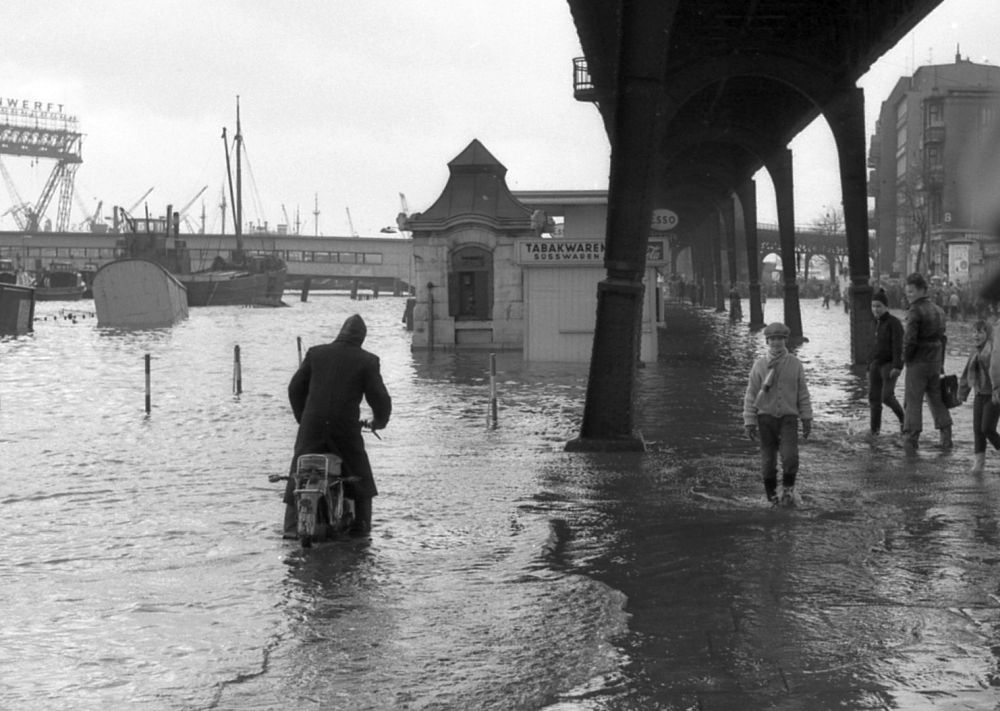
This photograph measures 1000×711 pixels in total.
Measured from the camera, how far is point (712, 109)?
41656 millimetres

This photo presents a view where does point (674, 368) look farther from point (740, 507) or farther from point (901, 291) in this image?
point (901, 291)

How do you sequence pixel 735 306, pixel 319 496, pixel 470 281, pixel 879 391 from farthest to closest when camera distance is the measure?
pixel 735 306
pixel 470 281
pixel 879 391
pixel 319 496

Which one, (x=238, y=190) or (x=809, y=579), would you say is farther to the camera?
(x=238, y=190)

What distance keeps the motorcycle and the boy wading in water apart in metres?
3.45

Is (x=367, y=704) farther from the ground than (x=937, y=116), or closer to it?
closer to it

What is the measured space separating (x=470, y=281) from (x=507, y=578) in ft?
96.1

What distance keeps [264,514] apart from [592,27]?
19.9m

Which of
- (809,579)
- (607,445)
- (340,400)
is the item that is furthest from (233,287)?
(809,579)

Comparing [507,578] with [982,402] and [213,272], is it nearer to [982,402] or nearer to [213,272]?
[982,402]

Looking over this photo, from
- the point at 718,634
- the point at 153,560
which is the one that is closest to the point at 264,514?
the point at 153,560

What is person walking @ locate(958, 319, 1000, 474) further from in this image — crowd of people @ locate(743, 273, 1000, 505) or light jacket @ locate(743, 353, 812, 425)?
light jacket @ locate(743, 353, 812, 425)

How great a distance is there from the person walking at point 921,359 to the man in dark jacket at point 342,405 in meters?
7.16

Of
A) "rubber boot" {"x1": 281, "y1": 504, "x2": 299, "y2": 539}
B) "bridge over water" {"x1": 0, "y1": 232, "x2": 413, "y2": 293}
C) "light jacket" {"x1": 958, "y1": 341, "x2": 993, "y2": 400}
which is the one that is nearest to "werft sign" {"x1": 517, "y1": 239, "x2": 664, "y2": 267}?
"light jacket" {"x1": 958, "y1": 341, "x2": 993, "y2": 400}

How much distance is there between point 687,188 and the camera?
6975 cm
